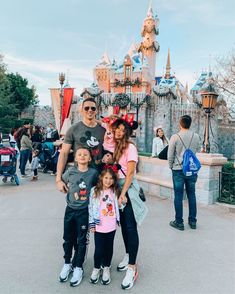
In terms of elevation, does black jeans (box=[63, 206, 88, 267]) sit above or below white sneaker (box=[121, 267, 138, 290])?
above

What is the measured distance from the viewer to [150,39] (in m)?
37.0

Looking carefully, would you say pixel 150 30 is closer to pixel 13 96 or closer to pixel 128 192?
pixel 13 96

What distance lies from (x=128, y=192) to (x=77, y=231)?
2.20ft

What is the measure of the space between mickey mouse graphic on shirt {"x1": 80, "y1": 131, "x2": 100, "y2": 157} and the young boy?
0.35ft

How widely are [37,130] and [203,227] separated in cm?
789

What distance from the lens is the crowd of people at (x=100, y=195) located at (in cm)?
252

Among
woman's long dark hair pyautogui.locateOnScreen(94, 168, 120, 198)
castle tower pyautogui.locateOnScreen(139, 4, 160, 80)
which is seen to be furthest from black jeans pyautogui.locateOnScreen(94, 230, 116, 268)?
castle tower pyautogui.locateOnScreen(139, 4, 160, 80)

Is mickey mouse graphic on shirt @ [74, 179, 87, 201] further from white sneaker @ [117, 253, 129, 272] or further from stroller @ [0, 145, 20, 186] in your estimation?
stroller @ [0, 145, 20, 186]

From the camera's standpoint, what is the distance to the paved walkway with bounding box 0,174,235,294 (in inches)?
96.9

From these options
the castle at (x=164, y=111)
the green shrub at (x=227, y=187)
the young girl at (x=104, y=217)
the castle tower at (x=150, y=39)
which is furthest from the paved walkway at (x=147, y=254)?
the castle tower at (x=150, y=39)

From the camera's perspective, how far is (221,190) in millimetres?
5469

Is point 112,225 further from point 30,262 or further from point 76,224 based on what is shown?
point 30,262

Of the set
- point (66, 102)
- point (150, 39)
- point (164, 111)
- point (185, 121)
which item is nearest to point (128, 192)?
point (185, 121)

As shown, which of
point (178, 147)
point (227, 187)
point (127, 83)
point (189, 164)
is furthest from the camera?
point (127, 83)
